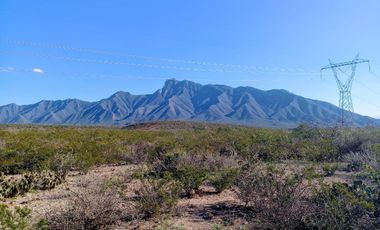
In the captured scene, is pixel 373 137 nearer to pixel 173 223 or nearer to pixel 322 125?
pixel 322 125

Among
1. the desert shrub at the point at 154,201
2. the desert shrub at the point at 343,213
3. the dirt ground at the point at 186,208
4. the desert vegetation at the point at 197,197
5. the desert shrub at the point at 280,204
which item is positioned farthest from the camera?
the desert shrub at the point at 154,201

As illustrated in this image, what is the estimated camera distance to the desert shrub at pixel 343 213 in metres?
5.71

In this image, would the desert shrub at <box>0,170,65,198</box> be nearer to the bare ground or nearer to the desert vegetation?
the desert vegetation

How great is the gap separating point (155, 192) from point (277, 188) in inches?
98.3

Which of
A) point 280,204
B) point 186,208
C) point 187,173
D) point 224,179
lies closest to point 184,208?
point 186,208

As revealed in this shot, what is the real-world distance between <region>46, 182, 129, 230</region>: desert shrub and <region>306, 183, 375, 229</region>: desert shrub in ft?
11.7

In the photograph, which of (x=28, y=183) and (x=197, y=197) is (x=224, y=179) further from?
(x=28, y=183)

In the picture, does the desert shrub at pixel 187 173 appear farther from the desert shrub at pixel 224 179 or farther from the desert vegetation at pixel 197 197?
the desert shrub at pixel 224 179

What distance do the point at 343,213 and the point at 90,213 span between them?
13.8ft

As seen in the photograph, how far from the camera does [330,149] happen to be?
18781 mm

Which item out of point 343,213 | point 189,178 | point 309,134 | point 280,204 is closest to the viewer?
point 343,213

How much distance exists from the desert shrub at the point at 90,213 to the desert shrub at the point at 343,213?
3.56m

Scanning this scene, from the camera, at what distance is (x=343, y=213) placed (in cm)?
597

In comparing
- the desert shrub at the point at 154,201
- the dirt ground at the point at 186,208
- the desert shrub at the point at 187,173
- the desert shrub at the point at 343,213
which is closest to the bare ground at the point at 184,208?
the dirt ground at the point at 186,208
